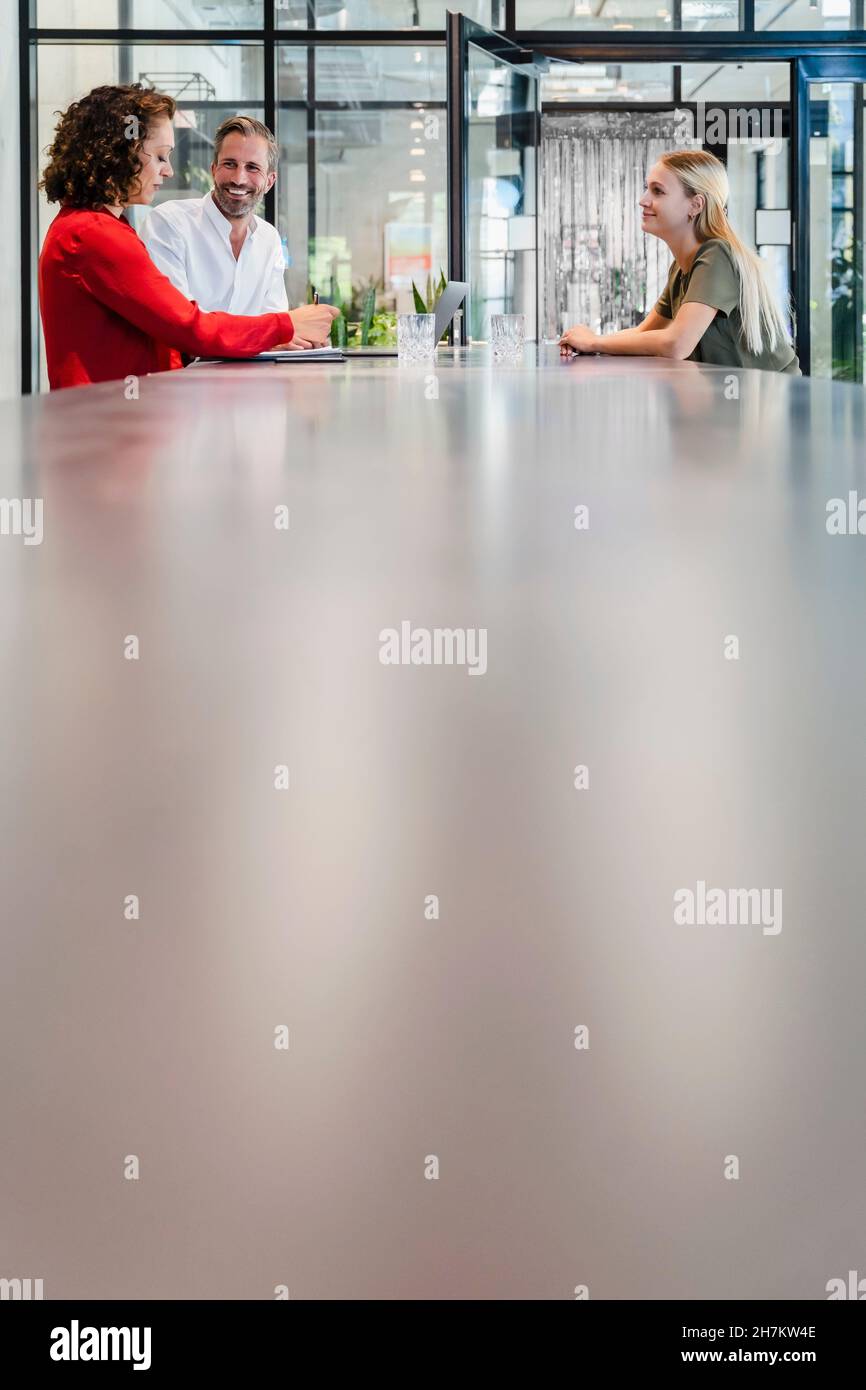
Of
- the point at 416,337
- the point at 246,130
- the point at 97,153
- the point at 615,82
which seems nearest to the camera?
the point at 97,153

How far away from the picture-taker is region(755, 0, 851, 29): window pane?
649cm

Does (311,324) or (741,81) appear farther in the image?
(741,81)

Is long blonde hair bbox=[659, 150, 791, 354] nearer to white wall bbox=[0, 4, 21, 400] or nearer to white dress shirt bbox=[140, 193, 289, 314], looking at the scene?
white dress shirt bbox=[140, 193, 289, 314]

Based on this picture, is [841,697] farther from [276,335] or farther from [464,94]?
[464,94]

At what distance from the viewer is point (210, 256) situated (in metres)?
3.19

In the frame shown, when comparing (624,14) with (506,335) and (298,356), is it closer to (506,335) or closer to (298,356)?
(506,335)

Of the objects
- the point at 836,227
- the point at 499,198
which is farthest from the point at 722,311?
the point at 836,227

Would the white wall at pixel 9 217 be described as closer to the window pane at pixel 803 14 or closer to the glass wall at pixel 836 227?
the window pane at pixel 803 14

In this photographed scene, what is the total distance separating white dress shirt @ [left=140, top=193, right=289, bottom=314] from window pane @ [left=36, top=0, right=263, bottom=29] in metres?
3.85

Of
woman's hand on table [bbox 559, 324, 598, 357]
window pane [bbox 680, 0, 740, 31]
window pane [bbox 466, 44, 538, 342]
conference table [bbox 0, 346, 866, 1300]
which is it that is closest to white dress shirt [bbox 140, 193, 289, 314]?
woman's hand on table [bbox 559, 324, 598, 357]

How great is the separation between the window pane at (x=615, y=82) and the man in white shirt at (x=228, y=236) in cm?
463

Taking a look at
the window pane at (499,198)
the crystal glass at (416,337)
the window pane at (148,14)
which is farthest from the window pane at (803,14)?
the crystal glass at (416,337)

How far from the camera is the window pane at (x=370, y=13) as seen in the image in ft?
21.4

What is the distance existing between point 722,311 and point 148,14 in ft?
16.0
